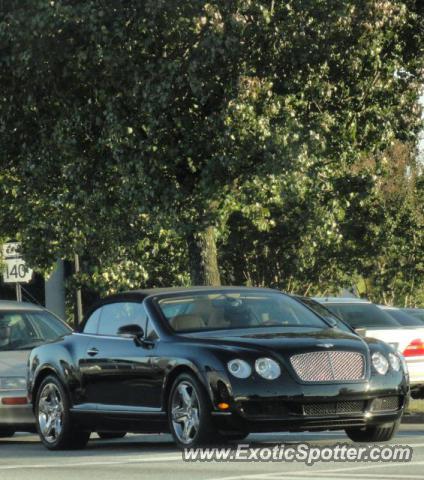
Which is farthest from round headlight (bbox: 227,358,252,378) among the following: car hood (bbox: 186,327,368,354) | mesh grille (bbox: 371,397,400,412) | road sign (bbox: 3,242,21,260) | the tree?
road sign (bbox: 3,242,21,260)

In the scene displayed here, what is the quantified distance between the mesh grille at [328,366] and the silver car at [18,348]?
5046mm

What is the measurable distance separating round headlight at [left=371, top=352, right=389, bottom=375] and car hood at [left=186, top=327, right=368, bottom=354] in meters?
0.12

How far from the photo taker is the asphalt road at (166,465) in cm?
1167

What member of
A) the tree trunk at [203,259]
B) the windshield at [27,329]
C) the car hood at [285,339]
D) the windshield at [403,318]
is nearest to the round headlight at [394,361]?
the car hood at [285,339]

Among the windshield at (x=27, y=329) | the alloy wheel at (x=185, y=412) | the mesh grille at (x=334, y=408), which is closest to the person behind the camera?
the mesh grille at (x=334, y=408)

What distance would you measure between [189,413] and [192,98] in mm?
12825

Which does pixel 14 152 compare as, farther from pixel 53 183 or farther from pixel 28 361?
pixel 28 361

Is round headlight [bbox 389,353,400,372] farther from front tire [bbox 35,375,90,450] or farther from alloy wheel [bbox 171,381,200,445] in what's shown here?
front tire [bbox 35,375,90,450]

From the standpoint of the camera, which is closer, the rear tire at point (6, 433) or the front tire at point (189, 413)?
the front tire at point (189, 413)

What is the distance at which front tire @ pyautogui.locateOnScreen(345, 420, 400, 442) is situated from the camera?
1459cm

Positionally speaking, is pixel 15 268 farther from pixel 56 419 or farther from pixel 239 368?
pixel 239 368

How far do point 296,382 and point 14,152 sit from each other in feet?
52.6

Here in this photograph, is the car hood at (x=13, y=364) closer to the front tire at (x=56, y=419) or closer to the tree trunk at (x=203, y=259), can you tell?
the front tire at (x=56, y=419)

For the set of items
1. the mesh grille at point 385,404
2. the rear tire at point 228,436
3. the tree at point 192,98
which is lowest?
the rear tire at point 228,436
